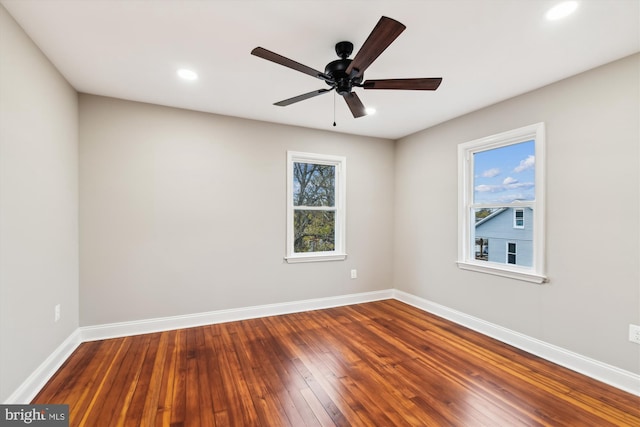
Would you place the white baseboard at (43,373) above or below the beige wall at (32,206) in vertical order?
below

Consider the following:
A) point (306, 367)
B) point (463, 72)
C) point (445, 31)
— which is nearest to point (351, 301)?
point (306, 367)

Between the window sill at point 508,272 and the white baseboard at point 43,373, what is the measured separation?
4095 millimetres

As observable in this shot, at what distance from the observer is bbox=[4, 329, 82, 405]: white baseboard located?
190cm

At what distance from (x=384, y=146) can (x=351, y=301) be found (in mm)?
2479

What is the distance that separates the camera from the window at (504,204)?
279cm

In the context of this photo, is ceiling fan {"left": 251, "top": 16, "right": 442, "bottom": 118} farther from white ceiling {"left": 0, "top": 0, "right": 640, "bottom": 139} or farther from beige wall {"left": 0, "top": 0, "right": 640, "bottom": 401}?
beige wall {"left": 0, "top": 0, "right": 640, "bottom": 401}

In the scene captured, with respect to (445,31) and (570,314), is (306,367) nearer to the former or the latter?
(570,314)

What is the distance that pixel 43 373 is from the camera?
2.19 metres

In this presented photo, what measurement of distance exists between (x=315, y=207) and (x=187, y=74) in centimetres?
226

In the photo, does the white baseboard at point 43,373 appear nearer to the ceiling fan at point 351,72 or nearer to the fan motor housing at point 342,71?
the ceiling fan at point 351,72

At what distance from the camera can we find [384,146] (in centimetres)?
463

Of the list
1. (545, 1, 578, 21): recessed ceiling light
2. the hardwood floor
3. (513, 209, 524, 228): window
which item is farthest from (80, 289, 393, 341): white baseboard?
(545, 1, 578, 21): recessed ceiling light

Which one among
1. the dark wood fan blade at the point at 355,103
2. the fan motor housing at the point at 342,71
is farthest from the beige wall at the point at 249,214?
the fan motor housing at the point at 342,71

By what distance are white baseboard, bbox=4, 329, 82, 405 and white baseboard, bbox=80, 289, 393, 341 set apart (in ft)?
0.74
